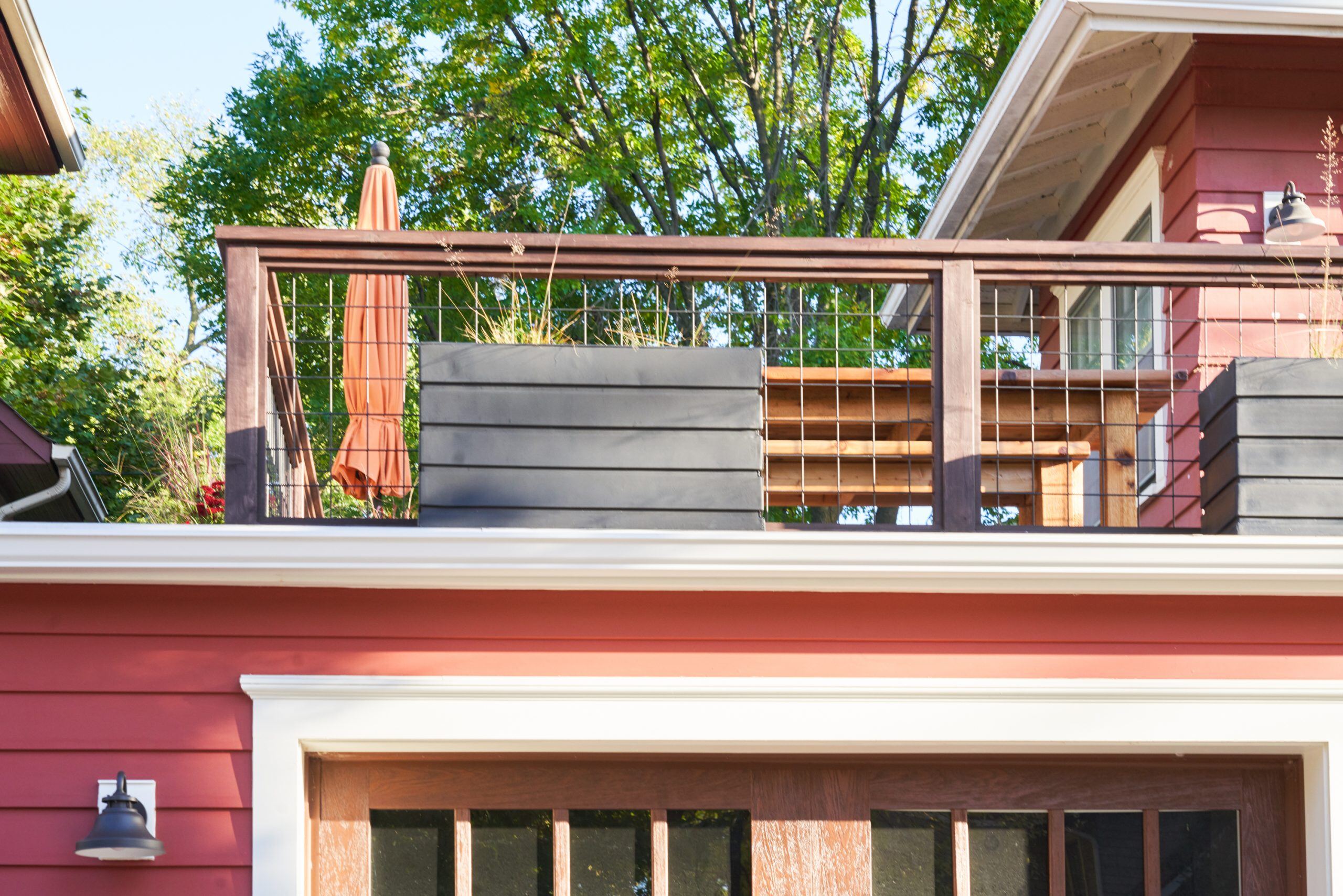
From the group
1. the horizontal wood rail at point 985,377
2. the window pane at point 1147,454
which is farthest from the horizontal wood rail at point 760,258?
the window pane at point 1147,454

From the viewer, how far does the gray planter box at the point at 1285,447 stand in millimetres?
3674

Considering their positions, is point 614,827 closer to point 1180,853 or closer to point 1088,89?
point 1180,853

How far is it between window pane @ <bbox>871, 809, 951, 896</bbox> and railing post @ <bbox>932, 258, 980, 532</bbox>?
87 cm

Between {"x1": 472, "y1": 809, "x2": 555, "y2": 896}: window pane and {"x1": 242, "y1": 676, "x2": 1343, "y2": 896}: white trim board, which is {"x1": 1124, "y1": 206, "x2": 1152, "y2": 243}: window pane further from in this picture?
{"x1": 472, "y1": 809, "x2": 555, "y2": 896}: window pane

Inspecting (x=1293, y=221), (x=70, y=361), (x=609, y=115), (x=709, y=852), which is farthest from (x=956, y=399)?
(x=70, y=361)

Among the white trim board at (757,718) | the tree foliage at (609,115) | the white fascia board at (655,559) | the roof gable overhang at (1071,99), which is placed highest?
the tree foliage at (609,115)

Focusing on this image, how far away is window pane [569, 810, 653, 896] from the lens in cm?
383

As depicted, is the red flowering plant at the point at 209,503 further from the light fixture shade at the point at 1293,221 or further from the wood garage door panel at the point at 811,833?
the light fixture shade at the point at 1293,221

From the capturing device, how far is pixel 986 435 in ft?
16.7

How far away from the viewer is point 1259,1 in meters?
5.23

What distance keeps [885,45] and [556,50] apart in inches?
147

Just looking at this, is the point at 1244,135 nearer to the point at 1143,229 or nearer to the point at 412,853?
the point at 1143,229

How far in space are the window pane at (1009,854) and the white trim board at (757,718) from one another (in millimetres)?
306

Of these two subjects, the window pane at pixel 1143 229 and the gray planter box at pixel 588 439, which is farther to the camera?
the window pane at pixel 1143 229
